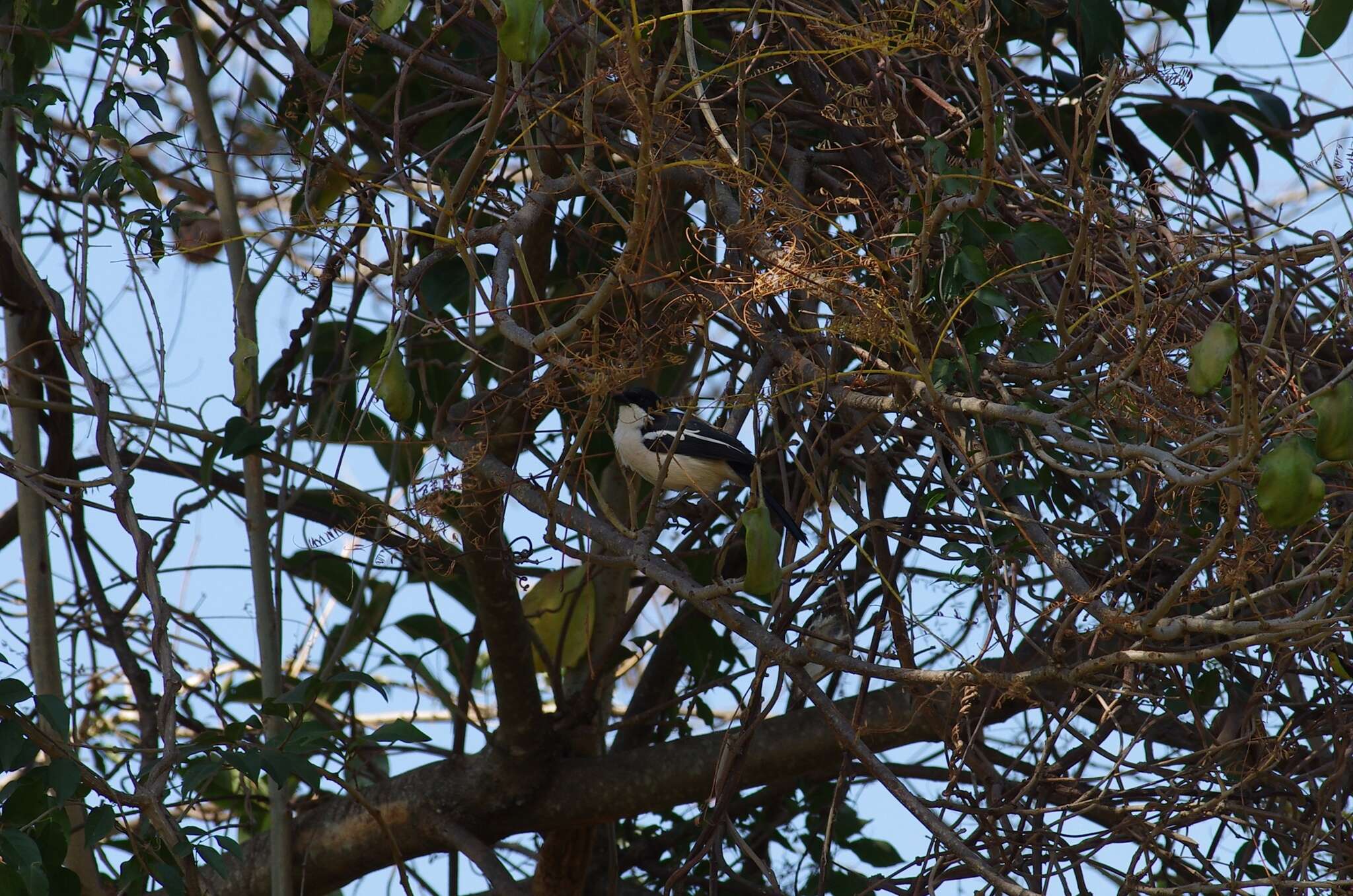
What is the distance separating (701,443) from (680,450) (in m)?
Answer: 0.08

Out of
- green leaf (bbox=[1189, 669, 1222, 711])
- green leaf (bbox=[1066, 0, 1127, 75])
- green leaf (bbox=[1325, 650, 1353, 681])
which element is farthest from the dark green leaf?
green leaf (bbox=[1066, 0, 1127, 75])

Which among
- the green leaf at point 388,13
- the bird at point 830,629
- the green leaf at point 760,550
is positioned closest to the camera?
the green leaf at point 760,550

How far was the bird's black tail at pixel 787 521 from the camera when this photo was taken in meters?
3.71

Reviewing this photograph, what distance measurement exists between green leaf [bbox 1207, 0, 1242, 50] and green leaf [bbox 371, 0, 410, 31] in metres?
2.63

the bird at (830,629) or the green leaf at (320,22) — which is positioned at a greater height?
the green leaf at (320,22)

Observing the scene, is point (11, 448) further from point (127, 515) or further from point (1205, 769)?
point (1205, 769)

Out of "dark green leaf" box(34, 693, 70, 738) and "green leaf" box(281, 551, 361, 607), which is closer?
"dark green leaf" box(34, 693, 70, 738)

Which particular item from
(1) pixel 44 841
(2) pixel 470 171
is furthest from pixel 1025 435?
(1) pixel 44 841

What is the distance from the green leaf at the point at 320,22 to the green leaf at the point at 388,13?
9 centimetres

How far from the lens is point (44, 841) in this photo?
8.61 feet

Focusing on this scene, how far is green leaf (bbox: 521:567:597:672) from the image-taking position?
4613mm

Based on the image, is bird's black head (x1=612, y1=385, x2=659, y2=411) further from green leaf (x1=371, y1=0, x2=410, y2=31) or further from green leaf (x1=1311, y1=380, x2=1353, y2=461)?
green leaf (x1=1311, y1=380, x2=1353, y2=461)

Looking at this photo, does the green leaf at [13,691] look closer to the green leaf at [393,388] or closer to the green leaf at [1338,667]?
the green leaf at [393,388]

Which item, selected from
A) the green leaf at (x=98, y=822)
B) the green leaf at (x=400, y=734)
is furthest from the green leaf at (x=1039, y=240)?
the green leaf at (x=98, y=822)
